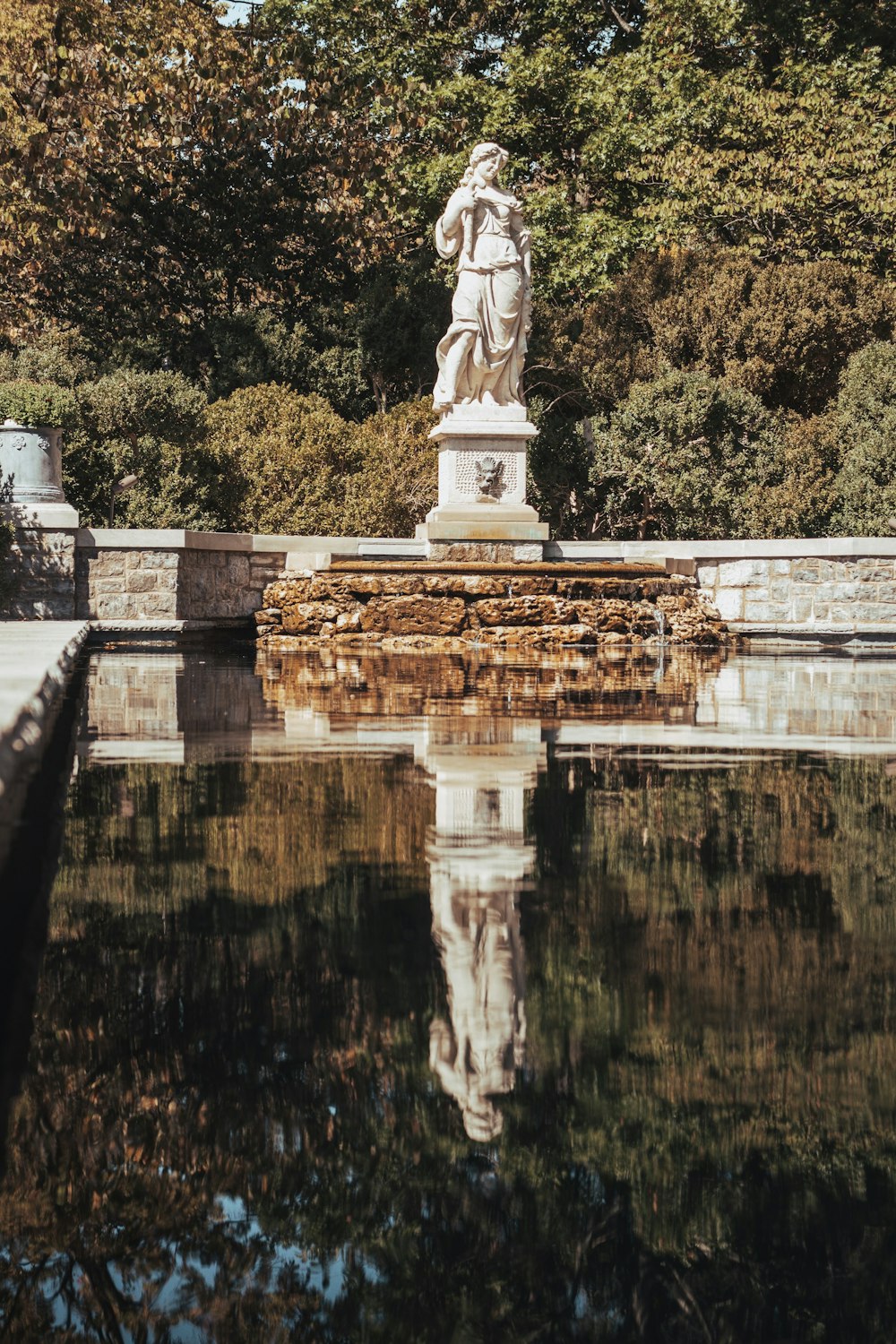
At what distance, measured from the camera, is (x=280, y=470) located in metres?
20.7

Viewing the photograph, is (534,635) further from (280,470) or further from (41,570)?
(280,470)

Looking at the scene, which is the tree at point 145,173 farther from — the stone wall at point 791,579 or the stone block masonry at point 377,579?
the stone wall at point 791,579

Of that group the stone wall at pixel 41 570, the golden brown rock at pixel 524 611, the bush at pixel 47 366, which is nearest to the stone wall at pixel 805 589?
the golden brown rock at pixel 524 611

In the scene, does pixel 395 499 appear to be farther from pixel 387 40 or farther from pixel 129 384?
pixel 387 40

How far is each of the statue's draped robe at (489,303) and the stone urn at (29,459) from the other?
4.34 m

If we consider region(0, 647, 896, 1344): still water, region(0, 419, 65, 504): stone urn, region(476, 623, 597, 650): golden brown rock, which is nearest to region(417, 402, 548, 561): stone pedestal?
region(476, 623, 597, 650): golden brown rock

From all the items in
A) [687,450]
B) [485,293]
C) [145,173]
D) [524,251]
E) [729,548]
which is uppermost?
[145,173]

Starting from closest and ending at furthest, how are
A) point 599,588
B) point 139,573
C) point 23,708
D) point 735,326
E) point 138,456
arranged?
point 23,708 < point 139,573 < point 599,588 < point 138,456 < point 735,326

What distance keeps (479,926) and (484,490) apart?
14.4 m

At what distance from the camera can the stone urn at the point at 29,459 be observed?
15.5 meters

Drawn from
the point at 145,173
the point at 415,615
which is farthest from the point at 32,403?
the point at 145,173

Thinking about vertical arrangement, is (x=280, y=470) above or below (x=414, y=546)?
above

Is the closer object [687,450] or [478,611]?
[478,611]

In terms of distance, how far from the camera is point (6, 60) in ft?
81.4
